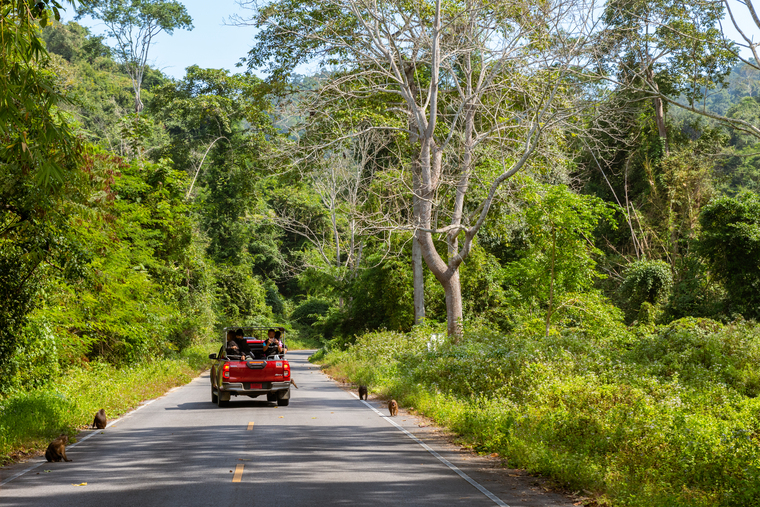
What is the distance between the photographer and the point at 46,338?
49.7 ft

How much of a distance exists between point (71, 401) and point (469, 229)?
12275 millimetres

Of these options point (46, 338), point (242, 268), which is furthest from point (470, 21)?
point (242, 268)

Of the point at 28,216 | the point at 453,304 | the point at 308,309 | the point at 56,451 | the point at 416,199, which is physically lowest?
the point at 56,451

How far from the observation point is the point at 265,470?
30.6 ft

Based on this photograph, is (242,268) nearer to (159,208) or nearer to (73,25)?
(159,208)

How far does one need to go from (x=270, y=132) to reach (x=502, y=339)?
15.5 meters

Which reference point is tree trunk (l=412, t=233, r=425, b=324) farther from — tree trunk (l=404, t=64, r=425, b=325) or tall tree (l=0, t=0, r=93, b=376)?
tall tree (l=0, t=0, r=93, b=376)

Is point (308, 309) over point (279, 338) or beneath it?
beneath

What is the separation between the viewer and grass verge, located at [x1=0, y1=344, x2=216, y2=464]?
37.5ft

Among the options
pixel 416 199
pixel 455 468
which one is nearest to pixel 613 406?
pixel 455 468

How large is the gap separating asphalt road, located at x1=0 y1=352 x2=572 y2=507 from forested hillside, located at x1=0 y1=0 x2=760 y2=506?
3.87 ft

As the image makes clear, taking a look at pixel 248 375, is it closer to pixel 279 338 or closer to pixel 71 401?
pixel 279 338

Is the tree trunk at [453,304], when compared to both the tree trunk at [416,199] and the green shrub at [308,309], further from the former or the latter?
the green shrub at [308,309]

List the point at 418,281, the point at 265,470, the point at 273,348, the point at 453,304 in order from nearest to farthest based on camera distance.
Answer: the point at 265,470
the point at 273,348
the point at 453,304
the point at 418,281
